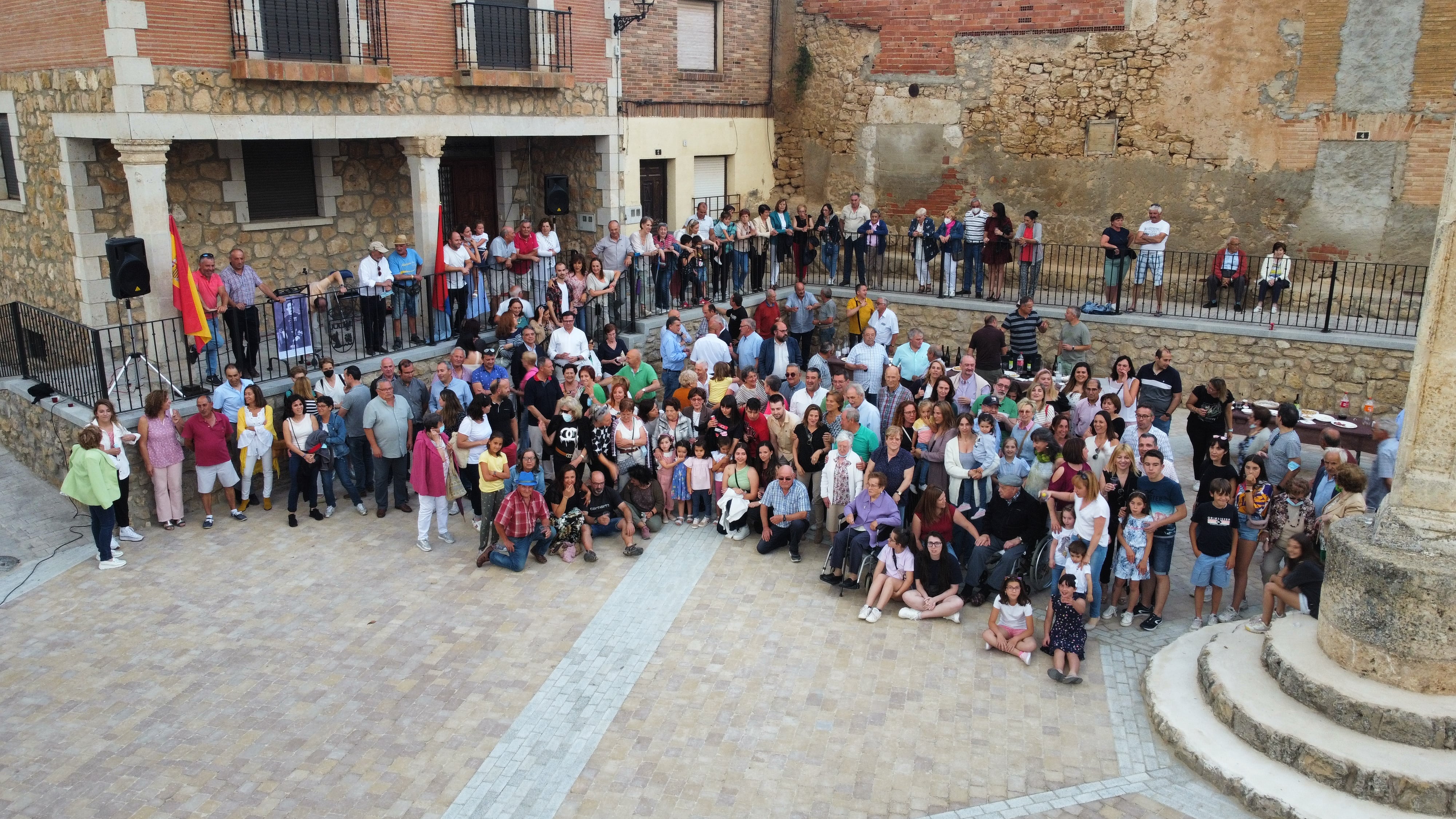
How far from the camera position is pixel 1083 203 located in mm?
18000

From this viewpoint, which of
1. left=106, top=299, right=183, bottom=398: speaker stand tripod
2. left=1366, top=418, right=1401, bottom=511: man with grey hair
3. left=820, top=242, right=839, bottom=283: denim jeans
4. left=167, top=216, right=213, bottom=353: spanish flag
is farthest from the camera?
left=820, top=242, right=839, bottom=283: denim jeans

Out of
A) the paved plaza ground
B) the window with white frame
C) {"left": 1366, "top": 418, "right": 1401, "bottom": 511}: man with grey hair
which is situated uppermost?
the window with white frame

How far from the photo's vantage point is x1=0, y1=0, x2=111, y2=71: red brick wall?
11.4m

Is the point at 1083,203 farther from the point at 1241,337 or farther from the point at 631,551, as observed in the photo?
the point at 631,551

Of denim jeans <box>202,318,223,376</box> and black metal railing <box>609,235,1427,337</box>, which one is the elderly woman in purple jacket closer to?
black metal railing <box>609,235,1427,337</box>

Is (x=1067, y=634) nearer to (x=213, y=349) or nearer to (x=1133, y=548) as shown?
(x=1133, y=548)

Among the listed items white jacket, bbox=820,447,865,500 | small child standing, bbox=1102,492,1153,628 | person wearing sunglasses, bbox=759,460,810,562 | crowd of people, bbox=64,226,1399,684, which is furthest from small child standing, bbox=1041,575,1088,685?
person wearing sunglasses, bbox=759,460,810,562

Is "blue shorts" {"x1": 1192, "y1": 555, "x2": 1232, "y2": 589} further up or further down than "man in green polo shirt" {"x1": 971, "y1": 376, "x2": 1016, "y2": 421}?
further down

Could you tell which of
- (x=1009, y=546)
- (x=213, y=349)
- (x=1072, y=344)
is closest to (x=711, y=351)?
(x=1072, y=344)

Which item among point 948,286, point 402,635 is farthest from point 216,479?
point 948,286

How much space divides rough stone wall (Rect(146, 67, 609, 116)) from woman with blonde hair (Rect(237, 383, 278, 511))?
3.48 m

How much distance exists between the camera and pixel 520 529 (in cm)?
967

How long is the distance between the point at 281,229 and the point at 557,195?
381cm

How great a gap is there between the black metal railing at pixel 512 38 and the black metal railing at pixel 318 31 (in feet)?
3.96
